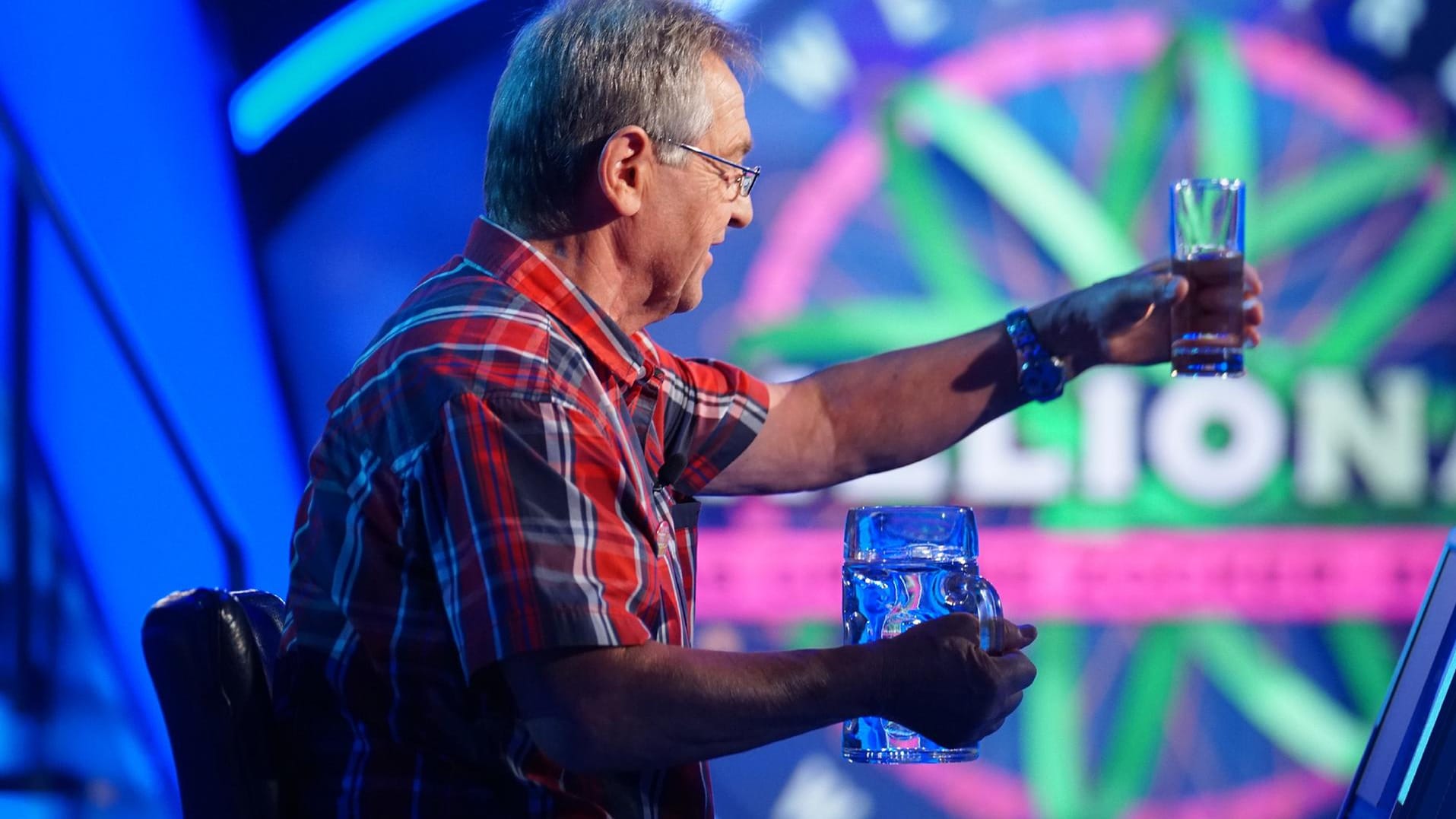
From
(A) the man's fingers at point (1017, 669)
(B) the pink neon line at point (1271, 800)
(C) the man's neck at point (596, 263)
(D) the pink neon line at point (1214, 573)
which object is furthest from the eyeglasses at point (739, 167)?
(B) the pink neon line at point (1271, 800)

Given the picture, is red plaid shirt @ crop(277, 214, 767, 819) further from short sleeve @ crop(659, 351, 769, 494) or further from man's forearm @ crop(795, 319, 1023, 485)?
man's forearm @ crop(795, 319, 1023, 485)

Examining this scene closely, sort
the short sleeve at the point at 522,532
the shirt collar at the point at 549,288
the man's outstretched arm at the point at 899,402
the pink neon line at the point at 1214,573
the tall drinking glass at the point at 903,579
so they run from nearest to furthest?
the short sleeve at the point at 522,532 < the shirt collar at the point at 549,288 < the tall drinking glass at the point at 903,579 < the man's outstretched arm at the point at 899,402 < the pink neon line at the point at 1214,573

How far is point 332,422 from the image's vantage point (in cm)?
131

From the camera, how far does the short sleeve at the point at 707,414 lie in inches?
71.1

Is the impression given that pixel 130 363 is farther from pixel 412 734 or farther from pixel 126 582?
pixel 412 734

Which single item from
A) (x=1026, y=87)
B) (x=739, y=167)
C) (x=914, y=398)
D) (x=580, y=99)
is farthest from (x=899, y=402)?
(x=1026, y=87)

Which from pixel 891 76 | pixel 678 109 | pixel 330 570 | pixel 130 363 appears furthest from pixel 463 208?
pixel 330 570

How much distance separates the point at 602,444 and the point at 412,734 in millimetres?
334

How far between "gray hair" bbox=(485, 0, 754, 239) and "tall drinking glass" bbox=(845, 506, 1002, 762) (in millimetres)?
499

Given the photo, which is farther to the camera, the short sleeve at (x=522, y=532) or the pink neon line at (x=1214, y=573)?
the pink neon line at (x=1214, y=573)

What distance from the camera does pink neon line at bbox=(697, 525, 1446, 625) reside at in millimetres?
3066

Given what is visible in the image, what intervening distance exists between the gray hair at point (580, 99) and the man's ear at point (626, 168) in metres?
0.02

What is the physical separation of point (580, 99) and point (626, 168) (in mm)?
89

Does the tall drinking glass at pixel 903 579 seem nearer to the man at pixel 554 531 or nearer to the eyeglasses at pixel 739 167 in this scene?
the man at pixel 554 531
